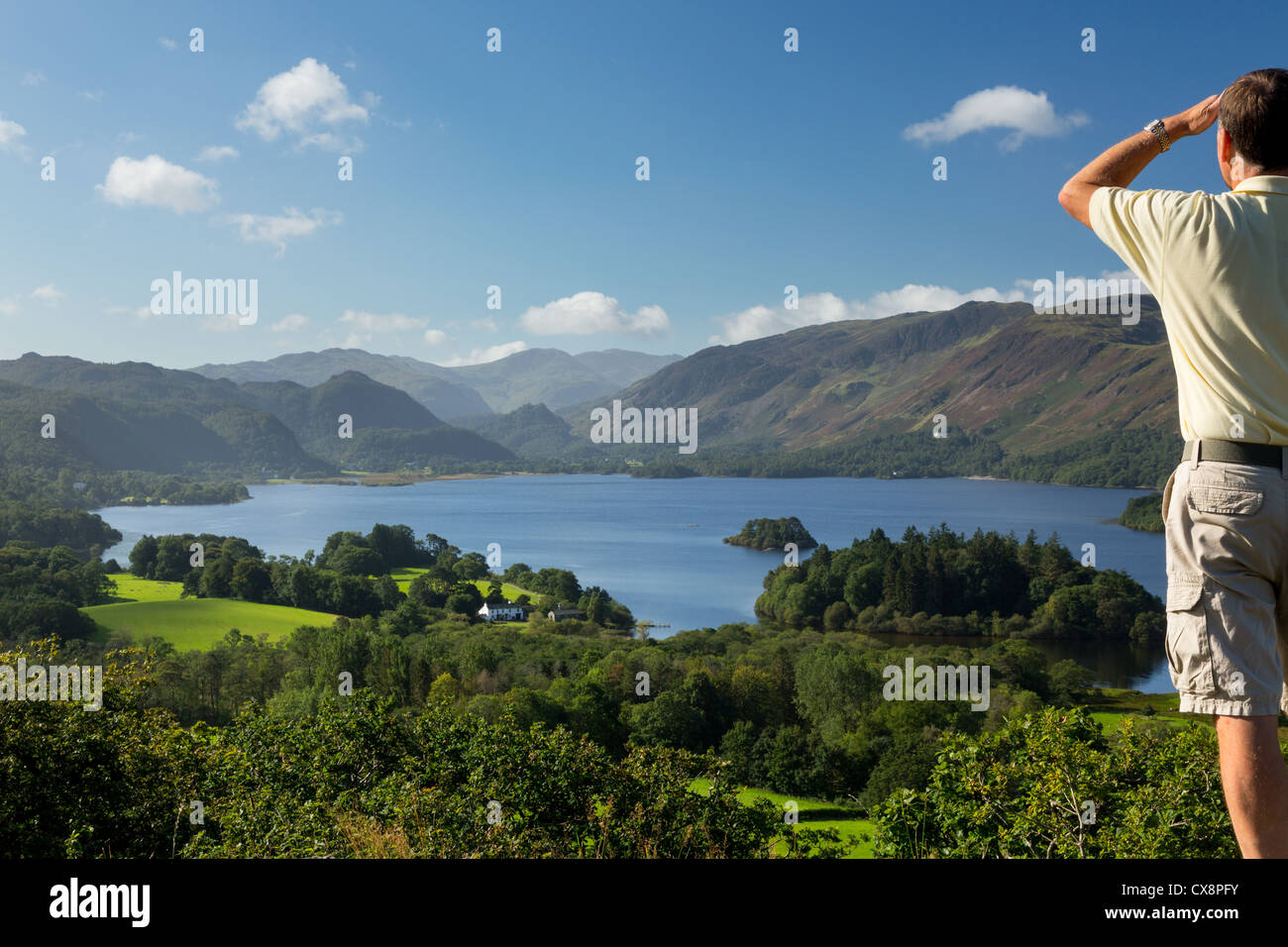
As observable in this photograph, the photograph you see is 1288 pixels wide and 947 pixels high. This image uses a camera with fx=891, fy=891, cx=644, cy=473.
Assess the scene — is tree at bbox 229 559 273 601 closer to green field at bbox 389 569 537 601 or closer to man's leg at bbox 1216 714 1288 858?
green field at bbox 389 569 537 601

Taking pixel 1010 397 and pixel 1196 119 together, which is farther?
pixel 1010 397

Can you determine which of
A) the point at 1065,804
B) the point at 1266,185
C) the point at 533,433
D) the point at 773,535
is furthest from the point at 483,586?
the point at 533,433

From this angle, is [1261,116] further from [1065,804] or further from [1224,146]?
[1065,804]

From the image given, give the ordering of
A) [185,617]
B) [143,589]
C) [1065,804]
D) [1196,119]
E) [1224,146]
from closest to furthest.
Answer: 1. [1224,146]
2. [1196,119]
3. [1065,804]
4. [185,617]
5. [143,589]

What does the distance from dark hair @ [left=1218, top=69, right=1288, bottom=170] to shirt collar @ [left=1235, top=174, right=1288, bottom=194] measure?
5 cm

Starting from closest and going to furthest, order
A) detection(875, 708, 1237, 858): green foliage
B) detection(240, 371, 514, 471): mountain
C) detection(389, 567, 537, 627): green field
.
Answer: detection(875, 708, 1237, 858): green foliage
detection(389, 567, 537, 627): green field
detection(240, 371, 514, 471): mountain

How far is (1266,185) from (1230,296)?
0.23 metres

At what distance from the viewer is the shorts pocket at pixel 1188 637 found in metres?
1.42

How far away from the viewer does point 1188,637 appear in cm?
145

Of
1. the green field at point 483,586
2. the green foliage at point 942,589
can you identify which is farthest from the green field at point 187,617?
the green foliage at point 942,589

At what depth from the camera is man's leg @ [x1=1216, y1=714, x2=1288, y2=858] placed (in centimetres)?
139

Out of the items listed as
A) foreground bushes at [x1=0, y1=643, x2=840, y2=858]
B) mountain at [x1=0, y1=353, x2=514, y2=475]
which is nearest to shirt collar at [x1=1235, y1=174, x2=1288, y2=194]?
foreground bushes at [x1=0, y1=643, x2=840, y2=858]

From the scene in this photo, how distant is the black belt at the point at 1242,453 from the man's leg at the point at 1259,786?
41 cm
